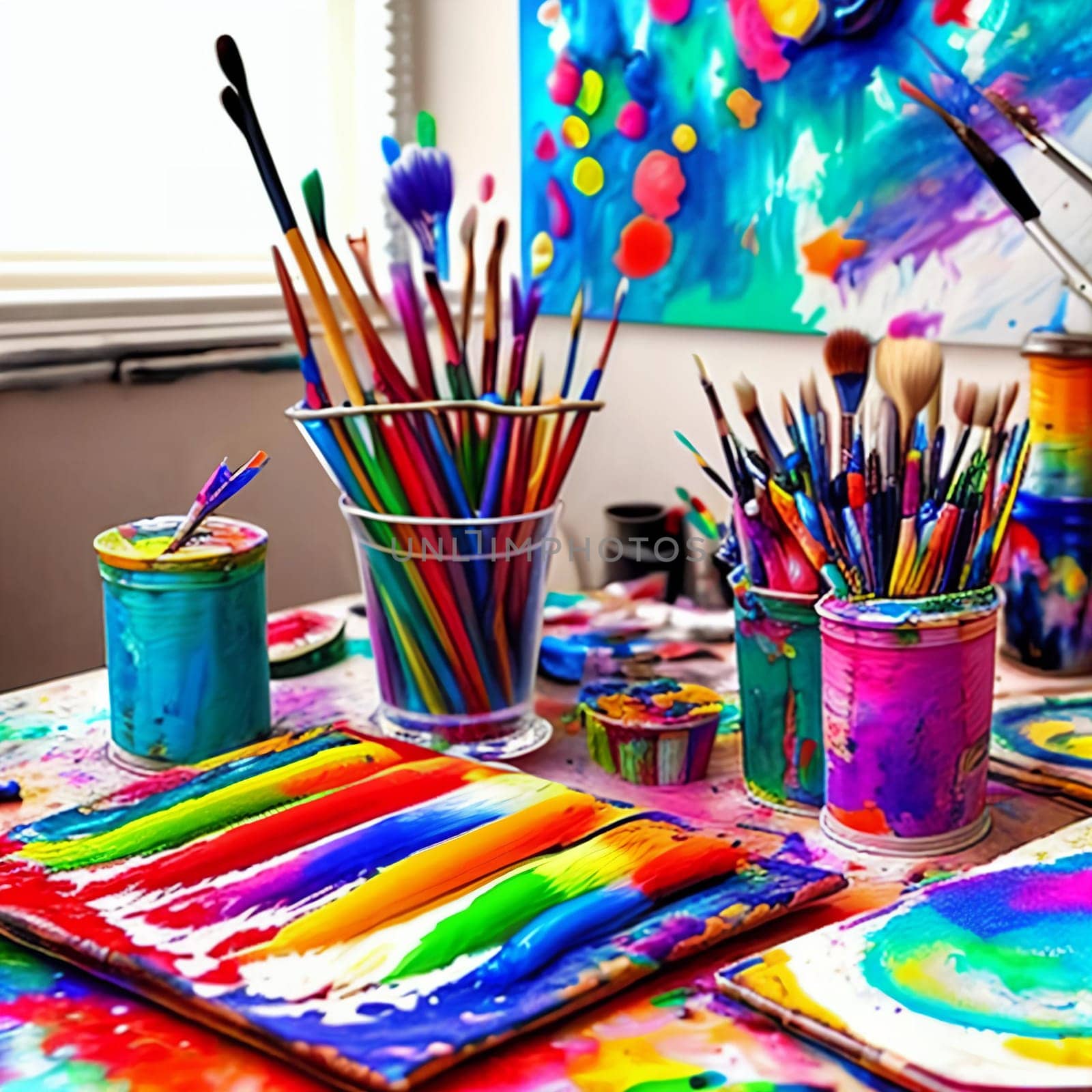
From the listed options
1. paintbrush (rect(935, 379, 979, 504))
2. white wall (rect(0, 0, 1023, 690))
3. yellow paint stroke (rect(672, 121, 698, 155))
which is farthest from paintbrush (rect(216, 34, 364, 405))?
yellow paint stroke (rect(672, 121, 698, 155))

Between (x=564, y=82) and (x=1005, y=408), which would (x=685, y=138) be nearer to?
(x=564, y=82)

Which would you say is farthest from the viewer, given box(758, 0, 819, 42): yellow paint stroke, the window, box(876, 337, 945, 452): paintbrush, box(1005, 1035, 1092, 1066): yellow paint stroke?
the window

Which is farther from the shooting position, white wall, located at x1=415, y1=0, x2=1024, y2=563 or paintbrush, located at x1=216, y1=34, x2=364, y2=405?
white wall, located at x1=415, y1=0, x2=1024, y2=563

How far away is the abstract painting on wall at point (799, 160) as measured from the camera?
1.15 metres

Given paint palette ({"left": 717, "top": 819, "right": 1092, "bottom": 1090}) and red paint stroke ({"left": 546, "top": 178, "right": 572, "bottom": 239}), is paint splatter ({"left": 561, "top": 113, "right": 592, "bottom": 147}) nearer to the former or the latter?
red paint stroke ({"left": 546, "top": 178, "right": 572, "bottom": 239})

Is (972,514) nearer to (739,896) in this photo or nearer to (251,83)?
(739,896)

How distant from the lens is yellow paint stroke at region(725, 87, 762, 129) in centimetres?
132

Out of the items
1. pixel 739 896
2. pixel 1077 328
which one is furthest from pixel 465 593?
pixel 1077 328

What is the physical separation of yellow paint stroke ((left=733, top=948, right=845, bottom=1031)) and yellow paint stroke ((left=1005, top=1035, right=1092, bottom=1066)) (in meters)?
0.06

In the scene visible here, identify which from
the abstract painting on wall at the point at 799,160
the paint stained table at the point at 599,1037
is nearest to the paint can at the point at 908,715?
the paint stained table at the point at 599,1037

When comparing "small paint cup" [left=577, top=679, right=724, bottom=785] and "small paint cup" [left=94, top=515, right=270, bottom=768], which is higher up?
"small paint cup" [left=94, top=515, right=270, bottom=768]

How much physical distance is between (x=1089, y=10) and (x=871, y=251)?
0.26 meters

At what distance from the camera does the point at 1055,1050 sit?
49cm

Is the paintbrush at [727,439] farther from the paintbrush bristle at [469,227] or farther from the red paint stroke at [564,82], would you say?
the red paint stroke at [564,82]
